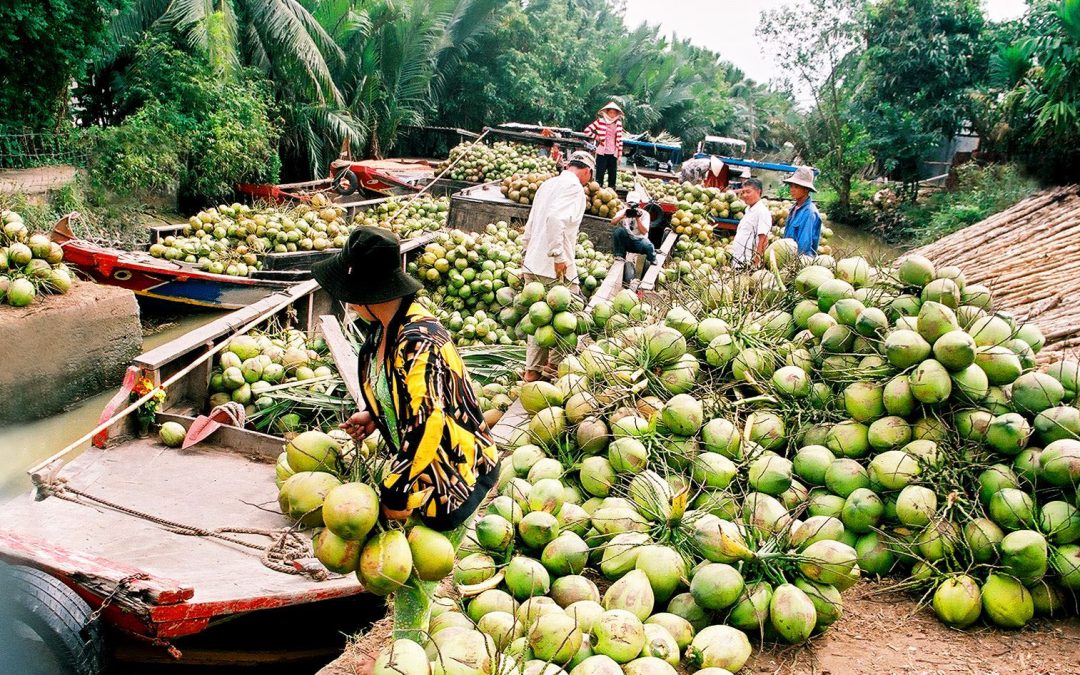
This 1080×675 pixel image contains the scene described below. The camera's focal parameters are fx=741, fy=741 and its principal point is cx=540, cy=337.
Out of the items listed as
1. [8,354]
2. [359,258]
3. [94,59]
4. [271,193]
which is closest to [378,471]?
[359,258]

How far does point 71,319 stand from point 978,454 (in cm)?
752

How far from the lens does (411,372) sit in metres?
2.16

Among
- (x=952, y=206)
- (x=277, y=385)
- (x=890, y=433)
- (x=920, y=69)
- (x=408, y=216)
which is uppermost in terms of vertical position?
(x=920, y=69)

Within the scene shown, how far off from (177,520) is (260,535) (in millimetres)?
444

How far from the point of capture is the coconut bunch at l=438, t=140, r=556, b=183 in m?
12.9

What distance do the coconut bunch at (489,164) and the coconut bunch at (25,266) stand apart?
703cm

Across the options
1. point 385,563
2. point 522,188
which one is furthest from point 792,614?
point 522,188

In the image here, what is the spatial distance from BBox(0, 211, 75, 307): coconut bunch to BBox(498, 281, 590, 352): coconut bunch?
5153 millimetres

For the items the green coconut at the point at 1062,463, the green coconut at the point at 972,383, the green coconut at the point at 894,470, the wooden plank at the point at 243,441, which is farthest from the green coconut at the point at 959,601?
the wooden plank at the point at 243,441

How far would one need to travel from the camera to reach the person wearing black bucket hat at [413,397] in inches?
82.7

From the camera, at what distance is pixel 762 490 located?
2984 mm

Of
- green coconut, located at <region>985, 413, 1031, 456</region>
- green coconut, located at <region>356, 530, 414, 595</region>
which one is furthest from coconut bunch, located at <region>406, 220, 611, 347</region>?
green coconut, located at <region>356, 530, 414, 595</region>

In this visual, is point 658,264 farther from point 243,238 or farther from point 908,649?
point 908,649

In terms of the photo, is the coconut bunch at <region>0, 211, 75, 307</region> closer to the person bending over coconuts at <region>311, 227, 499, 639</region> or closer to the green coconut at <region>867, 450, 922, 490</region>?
the person bending over coconuts at <region>311, 227, 499, 639</region>
